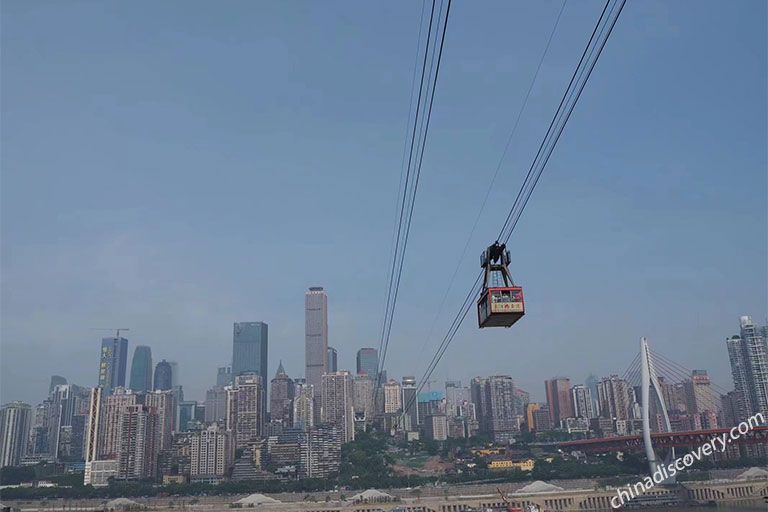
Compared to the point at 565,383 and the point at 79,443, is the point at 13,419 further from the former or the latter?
the point at 565,383

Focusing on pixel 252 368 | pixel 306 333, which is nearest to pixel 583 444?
pixel 306 333

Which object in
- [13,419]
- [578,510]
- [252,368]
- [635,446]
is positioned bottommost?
[578,510]

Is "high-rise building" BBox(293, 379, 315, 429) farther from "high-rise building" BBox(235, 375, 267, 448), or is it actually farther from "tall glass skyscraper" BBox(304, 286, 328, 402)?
"tall glass skyscraper" BBox(304, 286, 328, 402)

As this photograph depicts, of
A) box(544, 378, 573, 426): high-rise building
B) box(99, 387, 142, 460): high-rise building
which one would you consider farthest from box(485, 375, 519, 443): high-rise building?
box(99, 387, 142, 460): high-rise building

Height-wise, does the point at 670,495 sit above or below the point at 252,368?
→ below

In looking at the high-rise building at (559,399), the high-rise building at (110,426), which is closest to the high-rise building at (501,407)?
the high-rise building at (559,399)

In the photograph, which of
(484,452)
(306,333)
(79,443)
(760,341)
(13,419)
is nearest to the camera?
(760,341)

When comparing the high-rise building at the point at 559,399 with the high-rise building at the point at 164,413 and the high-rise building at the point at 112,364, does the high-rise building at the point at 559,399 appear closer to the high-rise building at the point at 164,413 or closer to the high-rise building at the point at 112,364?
the high-rise building at the point at 164,413
